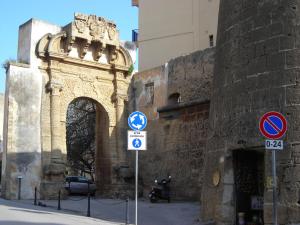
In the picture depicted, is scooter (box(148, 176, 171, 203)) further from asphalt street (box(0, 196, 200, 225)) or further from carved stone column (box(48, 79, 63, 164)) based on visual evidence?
carved stone column (box(48, 79, 63, 164))

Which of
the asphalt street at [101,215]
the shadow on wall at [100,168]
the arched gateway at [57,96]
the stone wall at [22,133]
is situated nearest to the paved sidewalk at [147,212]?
the asphalt street at [101,215]

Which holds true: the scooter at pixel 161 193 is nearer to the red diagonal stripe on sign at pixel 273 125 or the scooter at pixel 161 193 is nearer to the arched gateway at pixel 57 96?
the arched gateway at pixel 57 96

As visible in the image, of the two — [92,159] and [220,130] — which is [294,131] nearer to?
[220,130]

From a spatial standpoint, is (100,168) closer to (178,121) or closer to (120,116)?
(120,116)

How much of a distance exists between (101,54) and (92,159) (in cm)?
1394

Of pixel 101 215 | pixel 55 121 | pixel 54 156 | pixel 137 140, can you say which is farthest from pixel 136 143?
pixel 55 121

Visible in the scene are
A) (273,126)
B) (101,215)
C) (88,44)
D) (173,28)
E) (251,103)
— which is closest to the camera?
(273,126)

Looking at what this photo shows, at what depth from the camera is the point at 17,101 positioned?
20.9 meters

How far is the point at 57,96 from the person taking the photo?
21656 millimetres

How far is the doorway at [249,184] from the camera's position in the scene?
1220 centimetres

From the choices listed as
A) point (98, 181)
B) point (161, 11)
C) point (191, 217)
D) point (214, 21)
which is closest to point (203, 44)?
point (214, 21)

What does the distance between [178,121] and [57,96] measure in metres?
5.23

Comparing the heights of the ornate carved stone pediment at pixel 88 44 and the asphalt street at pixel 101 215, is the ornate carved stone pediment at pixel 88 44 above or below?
above

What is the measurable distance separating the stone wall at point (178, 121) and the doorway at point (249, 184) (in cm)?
616
